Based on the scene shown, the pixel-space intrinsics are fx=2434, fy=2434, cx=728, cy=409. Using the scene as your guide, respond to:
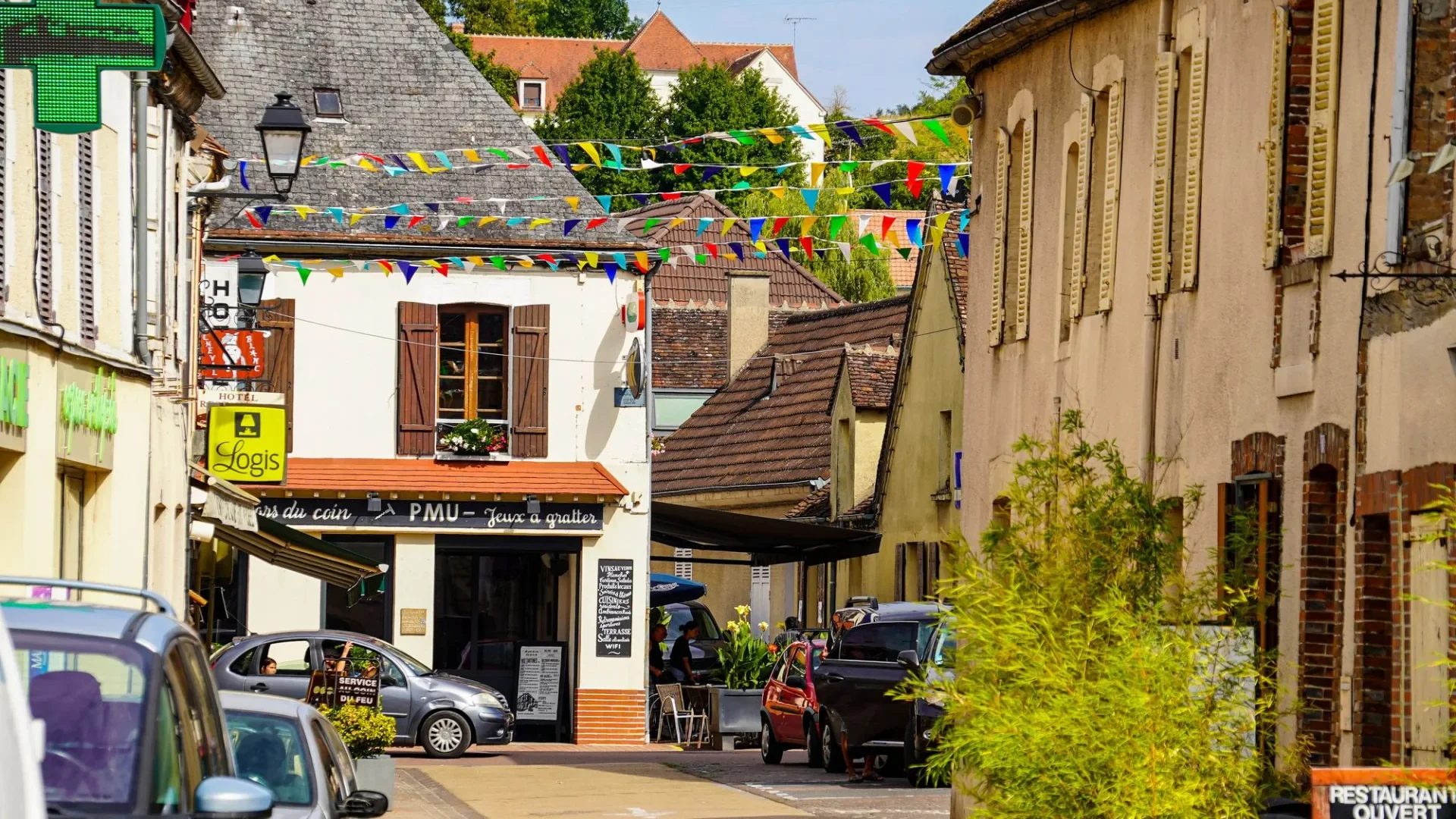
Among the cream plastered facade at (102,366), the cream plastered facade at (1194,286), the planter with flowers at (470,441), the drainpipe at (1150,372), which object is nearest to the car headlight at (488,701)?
the planter with flowers at (470,441)

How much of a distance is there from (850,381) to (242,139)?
1284cm

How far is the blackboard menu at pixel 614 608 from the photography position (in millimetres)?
31656

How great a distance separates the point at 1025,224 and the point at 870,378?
2149cm

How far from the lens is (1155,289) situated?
54.2ft

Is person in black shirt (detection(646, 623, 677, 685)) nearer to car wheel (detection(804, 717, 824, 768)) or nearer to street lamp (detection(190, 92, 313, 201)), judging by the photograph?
car wheel (detection(804, 717, 824, 768))

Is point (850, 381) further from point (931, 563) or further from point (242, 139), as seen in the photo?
point (242, 139)

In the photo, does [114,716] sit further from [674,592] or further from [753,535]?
[674,592]

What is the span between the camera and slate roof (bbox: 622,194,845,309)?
60.9 meters

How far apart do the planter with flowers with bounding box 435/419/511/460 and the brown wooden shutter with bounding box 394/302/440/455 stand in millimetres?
138

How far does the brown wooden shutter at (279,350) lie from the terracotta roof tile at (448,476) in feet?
1.98

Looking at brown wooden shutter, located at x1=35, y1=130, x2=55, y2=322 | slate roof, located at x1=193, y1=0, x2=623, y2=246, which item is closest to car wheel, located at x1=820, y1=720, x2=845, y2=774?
slate roof, located at x1=193, y1=0, x2=623, y2=246

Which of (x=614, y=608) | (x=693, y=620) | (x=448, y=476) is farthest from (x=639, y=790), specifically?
(x=693, y=620)

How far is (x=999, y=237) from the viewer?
20.9 metres

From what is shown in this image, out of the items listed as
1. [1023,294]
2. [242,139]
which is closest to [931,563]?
[242,139]
